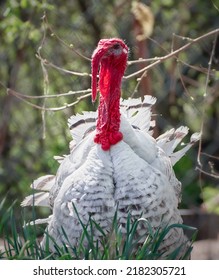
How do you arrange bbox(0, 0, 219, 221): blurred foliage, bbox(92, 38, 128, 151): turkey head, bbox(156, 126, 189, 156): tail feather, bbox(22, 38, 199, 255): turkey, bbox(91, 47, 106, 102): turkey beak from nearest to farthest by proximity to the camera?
bbox(22, 38, 199, 255): turkey, bbox(91, 47, 106, 102): turkey beak, bbox(92, 38, 128, 151): turkey head, bbox(156, 126, 189, 156): tail feather, bbox(0, 0, 219, 221): blurred foliage

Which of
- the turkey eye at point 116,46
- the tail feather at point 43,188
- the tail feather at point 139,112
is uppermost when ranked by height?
the turkey eye at point 116,46

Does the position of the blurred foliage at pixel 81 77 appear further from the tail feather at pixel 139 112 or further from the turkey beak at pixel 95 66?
the turkey beak at pixel 95 66

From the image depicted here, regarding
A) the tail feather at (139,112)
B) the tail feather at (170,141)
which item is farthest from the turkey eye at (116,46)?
the tail feather at (170,141)

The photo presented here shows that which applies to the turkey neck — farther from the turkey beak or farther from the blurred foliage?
the blurred foliage

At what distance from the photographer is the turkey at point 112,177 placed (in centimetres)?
337

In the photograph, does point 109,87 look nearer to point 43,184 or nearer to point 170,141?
point 170,141

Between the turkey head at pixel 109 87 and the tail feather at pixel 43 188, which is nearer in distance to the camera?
the turkey head at pixel 109 87

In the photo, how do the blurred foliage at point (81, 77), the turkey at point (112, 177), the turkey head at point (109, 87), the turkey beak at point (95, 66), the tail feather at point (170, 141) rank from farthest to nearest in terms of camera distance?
the blurred foliage at point (81, 77) < the tail feather at point (170, 141) < the turkey head at point (109, 87) < the turkey beak at point (95, 66) < the turkey at point (112, 177)

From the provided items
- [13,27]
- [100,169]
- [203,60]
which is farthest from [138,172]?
[203,60]

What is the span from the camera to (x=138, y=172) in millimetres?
3488

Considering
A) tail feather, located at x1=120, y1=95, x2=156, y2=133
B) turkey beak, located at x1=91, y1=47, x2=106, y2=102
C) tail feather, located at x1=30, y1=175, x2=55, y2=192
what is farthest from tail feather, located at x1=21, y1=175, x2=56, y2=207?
turkey beak, located at x1=91, y1=47, x2=106, y2=102

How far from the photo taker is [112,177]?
349 cm

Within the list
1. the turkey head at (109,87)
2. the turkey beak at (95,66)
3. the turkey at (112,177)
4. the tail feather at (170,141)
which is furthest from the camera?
the tail feather at (170,141)

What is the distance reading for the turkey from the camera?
3.37 m
